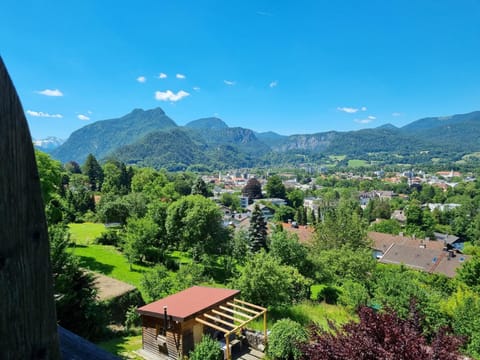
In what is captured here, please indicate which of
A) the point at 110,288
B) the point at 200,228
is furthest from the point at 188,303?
the point at 200,228

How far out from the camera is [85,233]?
30953 mm

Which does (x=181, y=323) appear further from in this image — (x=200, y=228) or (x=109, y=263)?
(x=109, y=263)

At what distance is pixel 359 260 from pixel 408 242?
2440cm

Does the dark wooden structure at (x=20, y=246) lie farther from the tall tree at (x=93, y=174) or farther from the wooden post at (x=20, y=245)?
the tall tree at (x=93, y=174)

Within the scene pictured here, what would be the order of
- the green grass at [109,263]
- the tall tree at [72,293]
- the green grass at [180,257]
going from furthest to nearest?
the green grass at [180,257]
the green grass at [109,263]
the tall tree at [72,293]

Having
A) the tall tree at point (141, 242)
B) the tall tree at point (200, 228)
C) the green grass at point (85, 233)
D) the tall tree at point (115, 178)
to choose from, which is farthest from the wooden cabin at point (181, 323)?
the tall tree at point (115, 178)

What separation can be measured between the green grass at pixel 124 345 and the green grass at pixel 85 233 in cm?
1586

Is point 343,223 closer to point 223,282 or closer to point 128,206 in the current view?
point 223,282

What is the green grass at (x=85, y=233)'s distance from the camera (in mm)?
28000

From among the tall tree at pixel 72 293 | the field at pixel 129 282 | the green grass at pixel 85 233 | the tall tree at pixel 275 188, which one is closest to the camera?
the tall tree at pixel 72 293

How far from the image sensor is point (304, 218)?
63.1m

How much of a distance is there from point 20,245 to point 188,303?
12.5 m

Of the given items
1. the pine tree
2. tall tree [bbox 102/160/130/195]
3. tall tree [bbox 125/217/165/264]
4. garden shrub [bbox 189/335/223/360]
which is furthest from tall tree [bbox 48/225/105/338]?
tall tree [bbox 102/160/130/195]

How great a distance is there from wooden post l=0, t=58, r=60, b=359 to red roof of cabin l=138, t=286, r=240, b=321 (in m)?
11.1
